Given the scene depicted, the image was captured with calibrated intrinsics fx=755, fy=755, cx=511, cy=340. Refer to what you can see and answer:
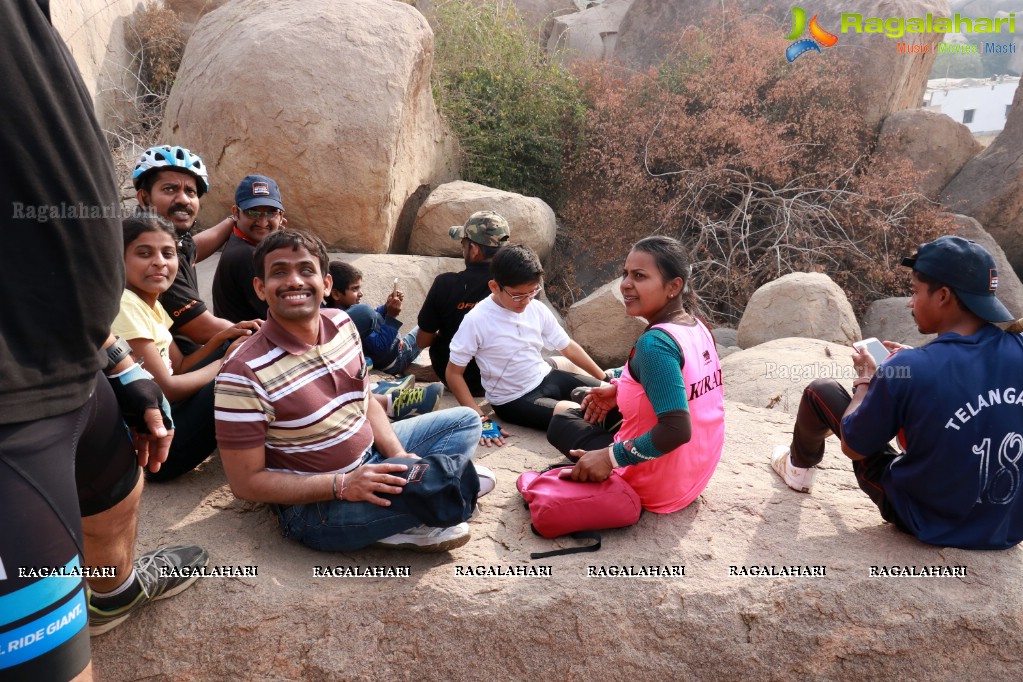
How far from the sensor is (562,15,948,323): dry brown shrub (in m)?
8.03

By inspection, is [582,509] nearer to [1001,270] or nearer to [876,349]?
[876,349]

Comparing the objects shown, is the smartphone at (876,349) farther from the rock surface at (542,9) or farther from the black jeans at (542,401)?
the rock surface at (542,9)

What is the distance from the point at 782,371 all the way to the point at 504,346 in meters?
2.08

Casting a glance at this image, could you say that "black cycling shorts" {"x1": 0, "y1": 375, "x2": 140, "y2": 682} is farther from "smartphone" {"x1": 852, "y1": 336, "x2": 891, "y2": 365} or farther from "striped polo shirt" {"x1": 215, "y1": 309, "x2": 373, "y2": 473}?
"smartphone" {"x1": 852, "y1": 336, "x2": 891, "y2": 365}

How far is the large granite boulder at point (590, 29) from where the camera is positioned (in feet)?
42.1

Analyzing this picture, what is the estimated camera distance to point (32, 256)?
4.74ft

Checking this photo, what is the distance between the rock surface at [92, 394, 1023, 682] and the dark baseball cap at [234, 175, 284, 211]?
172 centimetres

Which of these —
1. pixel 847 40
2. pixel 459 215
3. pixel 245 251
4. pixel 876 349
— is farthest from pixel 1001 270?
pixel 245 251

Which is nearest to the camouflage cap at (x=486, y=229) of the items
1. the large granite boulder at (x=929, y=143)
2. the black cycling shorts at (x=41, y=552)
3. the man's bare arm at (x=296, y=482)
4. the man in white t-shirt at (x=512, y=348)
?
the man in white t-shirt at (x=512, y=348)

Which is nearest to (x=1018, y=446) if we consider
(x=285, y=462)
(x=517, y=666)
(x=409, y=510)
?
(x=517, y=666)

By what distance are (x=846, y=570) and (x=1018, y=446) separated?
71 cm

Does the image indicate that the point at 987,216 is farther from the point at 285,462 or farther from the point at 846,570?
the point at 285,462

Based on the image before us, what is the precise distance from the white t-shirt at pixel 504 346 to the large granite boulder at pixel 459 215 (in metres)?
2.72

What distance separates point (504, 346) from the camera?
398cm
